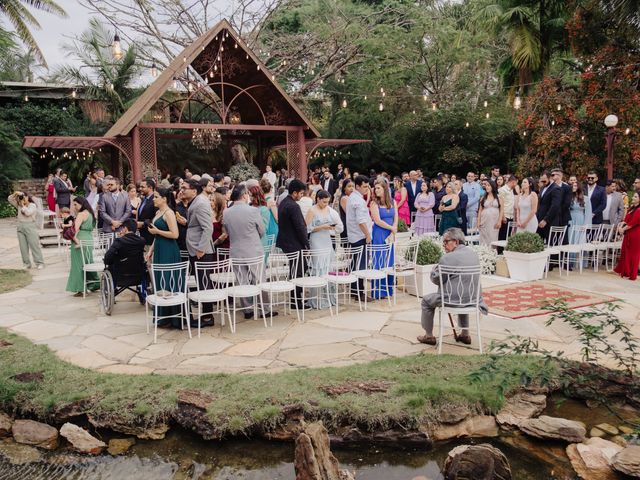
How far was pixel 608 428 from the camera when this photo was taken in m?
4.86

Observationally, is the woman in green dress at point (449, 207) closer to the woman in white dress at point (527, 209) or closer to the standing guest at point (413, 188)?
the woman in white dress at point (527, 209)

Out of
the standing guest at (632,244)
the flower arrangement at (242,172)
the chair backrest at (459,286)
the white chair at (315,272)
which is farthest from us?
the flower arrangement at (242,172)

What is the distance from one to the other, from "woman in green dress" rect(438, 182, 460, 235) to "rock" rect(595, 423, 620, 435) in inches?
258

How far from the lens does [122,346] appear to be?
646cm

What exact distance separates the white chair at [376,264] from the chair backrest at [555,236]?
383 centimetres

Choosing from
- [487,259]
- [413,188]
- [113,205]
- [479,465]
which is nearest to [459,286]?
[479,465]

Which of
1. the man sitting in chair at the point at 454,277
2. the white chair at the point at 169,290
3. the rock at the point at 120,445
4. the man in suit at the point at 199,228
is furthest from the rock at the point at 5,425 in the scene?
the man sitting in chair at the point at 454,277

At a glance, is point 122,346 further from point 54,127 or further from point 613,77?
point 54,127

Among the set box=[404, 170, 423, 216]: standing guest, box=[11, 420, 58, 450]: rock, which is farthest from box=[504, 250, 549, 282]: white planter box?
box=[11, 420, 58, 450]: rock

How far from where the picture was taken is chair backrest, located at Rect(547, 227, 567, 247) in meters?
10.1

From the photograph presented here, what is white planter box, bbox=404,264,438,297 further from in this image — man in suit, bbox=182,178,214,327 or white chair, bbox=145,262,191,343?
white chair, bbox=145,262,191,343

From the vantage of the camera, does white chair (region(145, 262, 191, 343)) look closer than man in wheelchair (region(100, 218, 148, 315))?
Yes

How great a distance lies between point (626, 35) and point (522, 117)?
3.43m

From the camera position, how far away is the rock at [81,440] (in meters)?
4.70
